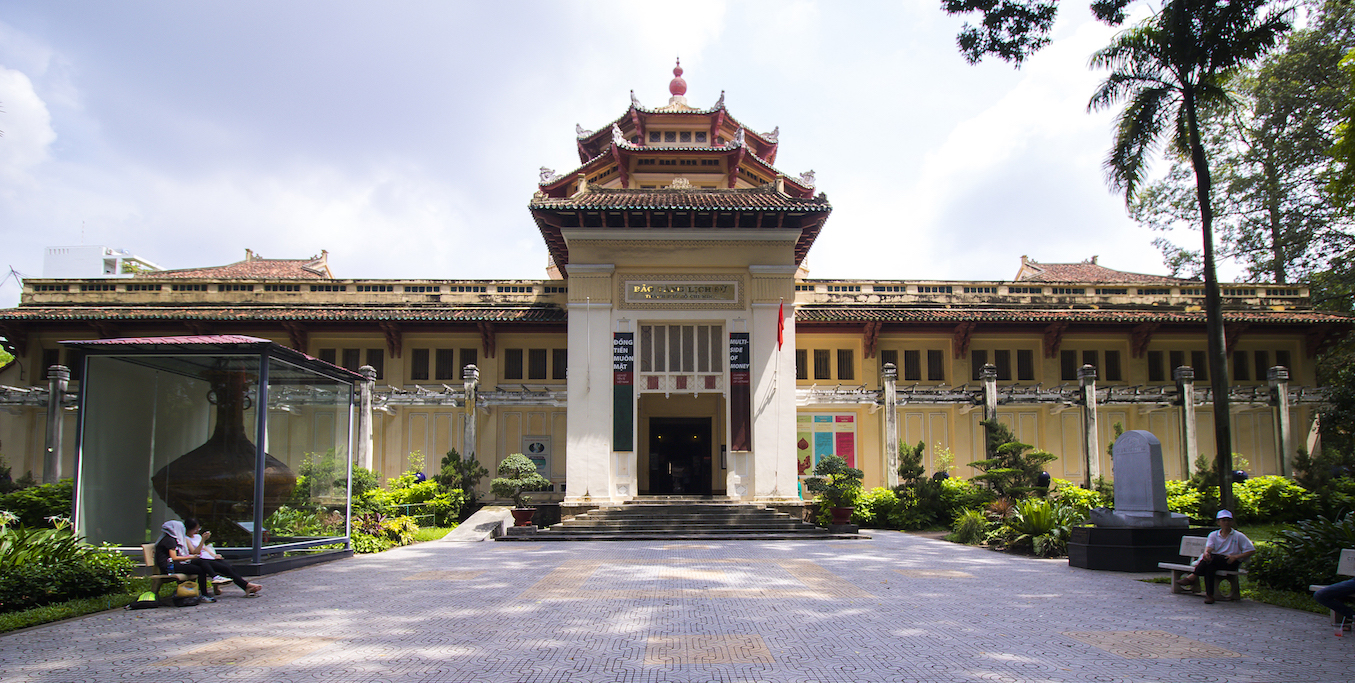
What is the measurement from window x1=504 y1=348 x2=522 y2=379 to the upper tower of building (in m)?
3.41

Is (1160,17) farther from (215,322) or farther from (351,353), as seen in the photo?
(215,322)

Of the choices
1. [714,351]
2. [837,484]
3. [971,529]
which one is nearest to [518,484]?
[714,351]

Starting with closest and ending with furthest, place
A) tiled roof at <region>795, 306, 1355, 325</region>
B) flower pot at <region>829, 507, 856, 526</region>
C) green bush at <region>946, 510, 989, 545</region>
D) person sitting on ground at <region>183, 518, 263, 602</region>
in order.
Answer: person sitting on ground at <region>183, 518, 263, 602</region> < green bush at <region>946, 510, 989, 545</region> < flower pot at <region>829, 507, 856, 526</region> < tiled roof at <region>795, 306, 1355, 325</region>

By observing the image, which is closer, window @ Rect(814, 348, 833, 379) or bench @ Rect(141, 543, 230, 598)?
bench @ Rect(141, 543, 230, 598)

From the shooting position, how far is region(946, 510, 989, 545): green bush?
642 inches

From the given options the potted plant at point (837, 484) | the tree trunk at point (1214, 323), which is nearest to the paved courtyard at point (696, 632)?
the tree trunk at point (1214, 323)

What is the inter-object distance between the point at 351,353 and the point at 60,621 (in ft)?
59.7

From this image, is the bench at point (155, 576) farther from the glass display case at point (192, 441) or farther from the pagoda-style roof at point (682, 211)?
the pagoda-style roof at point (682, 211)

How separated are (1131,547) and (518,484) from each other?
13.1 m

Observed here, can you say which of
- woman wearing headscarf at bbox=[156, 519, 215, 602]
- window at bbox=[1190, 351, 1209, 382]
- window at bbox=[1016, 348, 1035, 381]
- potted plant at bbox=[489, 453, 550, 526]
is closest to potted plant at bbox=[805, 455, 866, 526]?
potted plant at bbox=[489, 453, 550, 526]

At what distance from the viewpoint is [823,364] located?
25.8 meters

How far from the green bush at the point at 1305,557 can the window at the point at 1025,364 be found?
634 inches

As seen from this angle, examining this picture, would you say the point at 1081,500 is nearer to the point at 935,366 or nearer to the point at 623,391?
the point at 935,366

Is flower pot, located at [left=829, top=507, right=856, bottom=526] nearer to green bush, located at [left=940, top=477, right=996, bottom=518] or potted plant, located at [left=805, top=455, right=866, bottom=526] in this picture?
potted plant, located at [left=805, top=455, right=866, bottom=526]
